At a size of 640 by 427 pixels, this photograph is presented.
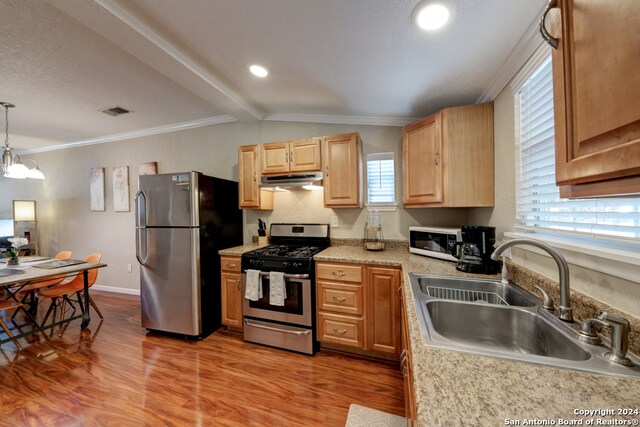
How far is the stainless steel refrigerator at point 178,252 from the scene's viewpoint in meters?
2.40

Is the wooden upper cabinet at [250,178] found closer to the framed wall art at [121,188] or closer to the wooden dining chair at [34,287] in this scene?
the wooden dining chair at [34,287]

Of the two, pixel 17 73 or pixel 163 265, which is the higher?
pixel 17 73

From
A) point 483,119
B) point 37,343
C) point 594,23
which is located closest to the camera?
point 594,23

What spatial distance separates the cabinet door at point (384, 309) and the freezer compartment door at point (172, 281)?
5.75 feet

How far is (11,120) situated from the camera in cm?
319

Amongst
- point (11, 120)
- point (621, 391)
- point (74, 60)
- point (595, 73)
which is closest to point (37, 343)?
point (74, 60)

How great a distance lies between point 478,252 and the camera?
1.63 m

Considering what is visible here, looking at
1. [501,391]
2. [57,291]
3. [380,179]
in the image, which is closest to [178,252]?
[57,291]

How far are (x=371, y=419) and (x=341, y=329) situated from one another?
680mm

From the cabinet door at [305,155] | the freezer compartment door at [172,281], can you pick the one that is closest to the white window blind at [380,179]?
the cabinet door at [305,155]

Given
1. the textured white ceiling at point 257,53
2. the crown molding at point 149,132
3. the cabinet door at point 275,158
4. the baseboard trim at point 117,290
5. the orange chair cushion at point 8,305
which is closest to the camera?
the textured white ceiling at point 257,53

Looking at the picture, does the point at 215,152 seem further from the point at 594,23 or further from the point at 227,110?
the point at 594,23

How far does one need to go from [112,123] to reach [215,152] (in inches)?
63.2

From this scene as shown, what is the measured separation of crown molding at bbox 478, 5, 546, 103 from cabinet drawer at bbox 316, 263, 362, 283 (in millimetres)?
1728
